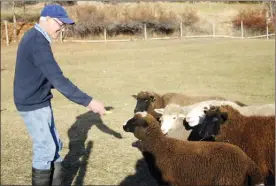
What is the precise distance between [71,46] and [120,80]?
2022 mm

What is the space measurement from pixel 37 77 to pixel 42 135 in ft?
2.05

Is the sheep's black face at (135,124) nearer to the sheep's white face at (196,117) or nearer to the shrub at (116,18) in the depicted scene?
the sheep's white face at (196,117)

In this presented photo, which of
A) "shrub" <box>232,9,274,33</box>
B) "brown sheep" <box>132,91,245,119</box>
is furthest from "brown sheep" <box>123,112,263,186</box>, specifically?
"shrub" <box>232,9,274,33</box>

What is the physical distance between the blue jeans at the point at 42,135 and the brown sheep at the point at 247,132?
2541mm

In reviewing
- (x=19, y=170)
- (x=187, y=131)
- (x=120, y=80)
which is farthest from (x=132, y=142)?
(x=120, y=80)

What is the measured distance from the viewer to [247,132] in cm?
571

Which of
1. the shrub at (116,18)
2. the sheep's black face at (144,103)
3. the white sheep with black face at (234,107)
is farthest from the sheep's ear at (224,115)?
the shrub at (116,18)

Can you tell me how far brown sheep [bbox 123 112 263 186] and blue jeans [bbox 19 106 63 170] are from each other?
140cm

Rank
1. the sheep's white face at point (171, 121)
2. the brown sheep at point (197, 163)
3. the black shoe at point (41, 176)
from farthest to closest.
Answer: the sheep's white face at point (171, 121)
the brown sheep at point (197, 163)
the black shoe at point (41, 176)

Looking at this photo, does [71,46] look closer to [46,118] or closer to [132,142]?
[132,142]

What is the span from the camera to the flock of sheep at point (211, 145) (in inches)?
188

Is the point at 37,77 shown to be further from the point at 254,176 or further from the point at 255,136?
the point at 255,136

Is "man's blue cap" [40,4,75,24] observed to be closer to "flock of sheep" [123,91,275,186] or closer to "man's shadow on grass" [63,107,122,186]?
"flock of sheep" [123,91,275,186]

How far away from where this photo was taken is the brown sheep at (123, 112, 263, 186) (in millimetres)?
4703
